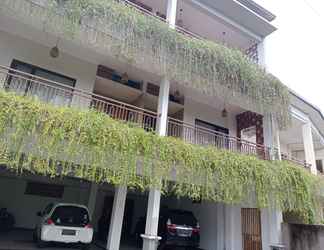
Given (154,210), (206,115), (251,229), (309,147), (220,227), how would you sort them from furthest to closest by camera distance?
(309,147)
(206,115)
(220,227)
(251,229)
(154,210)

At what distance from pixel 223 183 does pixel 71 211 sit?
5153 mm

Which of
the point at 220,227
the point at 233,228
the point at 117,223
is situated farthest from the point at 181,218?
the point at 117,223

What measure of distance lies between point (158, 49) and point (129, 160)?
13.1 ft

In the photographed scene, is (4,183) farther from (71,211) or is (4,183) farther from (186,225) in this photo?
(186,225)

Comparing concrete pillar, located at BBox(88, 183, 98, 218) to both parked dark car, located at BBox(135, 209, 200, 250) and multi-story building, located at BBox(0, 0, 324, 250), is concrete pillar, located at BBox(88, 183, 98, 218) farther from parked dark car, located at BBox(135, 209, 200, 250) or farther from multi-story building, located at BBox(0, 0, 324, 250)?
parked dark car, located at BBox(135, 209, 200, 250)

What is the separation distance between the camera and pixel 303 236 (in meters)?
9.00

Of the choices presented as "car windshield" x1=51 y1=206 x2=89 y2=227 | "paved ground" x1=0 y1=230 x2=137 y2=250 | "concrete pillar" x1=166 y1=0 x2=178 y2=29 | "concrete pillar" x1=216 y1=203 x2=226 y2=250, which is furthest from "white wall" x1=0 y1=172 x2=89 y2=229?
"concrete pillar" x1=166 y1=0 x2=178 y2=29

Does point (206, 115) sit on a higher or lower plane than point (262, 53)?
lower

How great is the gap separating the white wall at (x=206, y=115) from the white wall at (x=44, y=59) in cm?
462

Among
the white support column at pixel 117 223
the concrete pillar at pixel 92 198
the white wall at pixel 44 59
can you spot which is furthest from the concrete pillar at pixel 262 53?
the concrete pillar at pixel 92 198

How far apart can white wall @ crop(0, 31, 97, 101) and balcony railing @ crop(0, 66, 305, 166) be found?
0.60 metres

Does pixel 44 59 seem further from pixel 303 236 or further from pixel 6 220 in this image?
pixel 303 236

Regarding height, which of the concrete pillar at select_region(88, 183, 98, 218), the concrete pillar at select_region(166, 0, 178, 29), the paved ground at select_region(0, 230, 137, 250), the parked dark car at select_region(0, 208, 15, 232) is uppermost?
the concrete pillar at select_region(166, 0, 178, 29)

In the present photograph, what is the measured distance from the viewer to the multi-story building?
8039 millimetres
